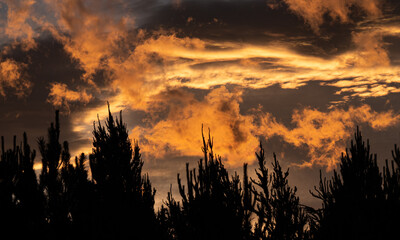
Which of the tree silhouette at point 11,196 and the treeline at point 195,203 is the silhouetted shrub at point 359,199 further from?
the tree silhouette at point 11,196

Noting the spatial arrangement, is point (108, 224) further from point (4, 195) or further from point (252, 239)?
point (4, 195)

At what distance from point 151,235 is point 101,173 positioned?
3406 millimetres

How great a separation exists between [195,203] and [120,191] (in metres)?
6.31

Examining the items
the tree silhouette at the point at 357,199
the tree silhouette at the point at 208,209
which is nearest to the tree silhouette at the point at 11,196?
the tree silhouette at the point at 208,209

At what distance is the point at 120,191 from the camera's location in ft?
51.8

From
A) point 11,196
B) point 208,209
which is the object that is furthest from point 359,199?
point 11,196

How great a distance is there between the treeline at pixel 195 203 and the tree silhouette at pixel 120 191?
4 centimetres

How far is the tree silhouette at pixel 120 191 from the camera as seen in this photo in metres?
15.4

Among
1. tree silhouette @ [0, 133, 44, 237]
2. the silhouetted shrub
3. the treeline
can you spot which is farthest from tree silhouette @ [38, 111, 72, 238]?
the silhouetted shrub

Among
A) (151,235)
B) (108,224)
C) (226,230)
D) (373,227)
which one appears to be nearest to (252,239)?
(226,230)

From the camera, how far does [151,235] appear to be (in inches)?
616

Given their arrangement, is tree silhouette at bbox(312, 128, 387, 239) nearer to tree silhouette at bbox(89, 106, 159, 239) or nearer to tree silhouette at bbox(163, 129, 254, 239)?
tree silhouette at bbox(163, 129, 254, 239)

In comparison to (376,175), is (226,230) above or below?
below

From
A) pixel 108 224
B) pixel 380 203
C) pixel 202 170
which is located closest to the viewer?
pixel 380 203
